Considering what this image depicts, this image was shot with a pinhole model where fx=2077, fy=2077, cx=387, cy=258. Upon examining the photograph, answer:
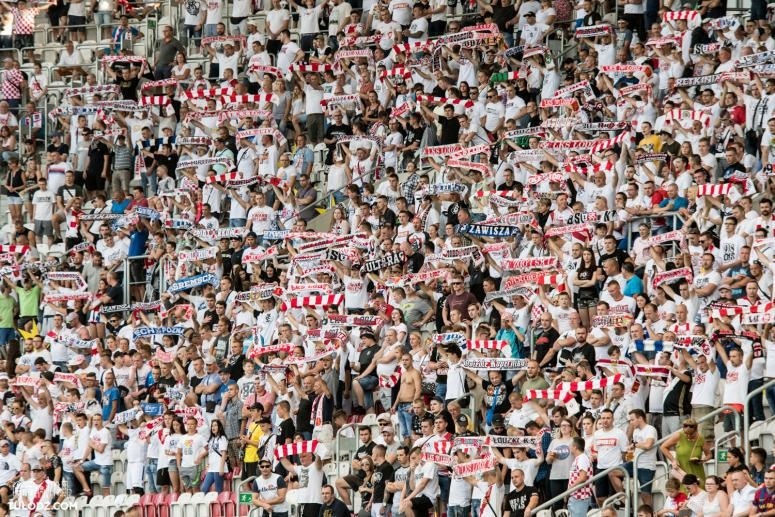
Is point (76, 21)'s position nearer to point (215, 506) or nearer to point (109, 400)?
point (109, 400)

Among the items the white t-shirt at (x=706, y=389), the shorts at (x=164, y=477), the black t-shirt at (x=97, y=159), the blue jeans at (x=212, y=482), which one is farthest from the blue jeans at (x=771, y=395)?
the black t-shirt at (x=97, y=159)

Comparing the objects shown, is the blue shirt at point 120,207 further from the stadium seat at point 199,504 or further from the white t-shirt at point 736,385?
the white t-shirt at point 736,385

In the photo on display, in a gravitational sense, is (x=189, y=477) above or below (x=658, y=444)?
below

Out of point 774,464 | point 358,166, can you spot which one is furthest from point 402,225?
point 774,464

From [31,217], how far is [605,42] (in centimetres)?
1142

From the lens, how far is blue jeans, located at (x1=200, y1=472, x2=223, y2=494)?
28.3 meters

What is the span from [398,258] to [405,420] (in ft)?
12.2

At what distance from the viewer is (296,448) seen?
26672 mm

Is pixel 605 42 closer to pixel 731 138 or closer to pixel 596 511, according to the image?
pixel 731 138

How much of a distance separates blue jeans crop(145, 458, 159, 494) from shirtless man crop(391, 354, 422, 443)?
3.91m

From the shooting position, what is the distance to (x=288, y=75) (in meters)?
37.0

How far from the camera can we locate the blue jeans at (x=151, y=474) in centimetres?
2912

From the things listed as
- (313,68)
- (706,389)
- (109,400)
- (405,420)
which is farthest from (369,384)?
(313,68)

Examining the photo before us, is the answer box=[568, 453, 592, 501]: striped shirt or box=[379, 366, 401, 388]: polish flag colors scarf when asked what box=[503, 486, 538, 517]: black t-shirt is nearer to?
box=[568, 453, 592, 501]: striped shirt
